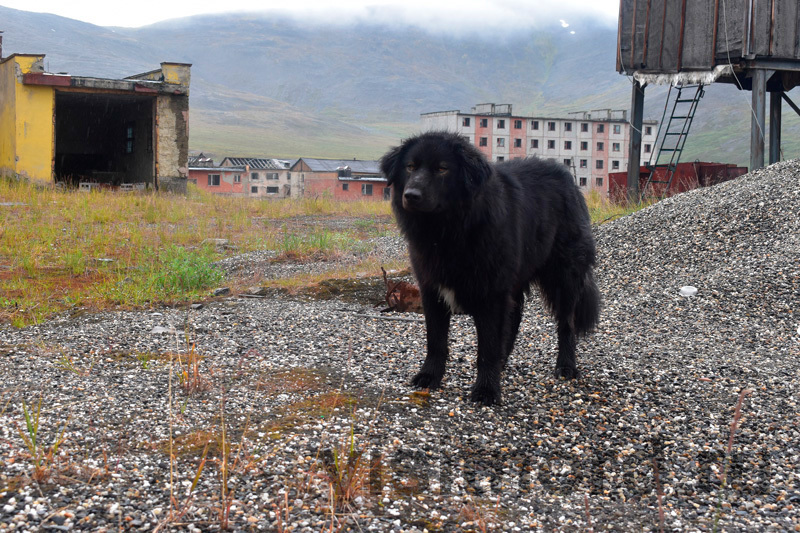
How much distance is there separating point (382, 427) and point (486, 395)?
34.6 inches

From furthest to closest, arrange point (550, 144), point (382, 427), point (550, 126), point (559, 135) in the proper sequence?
1. point (559, 135)
2. point (550, 144)
3. point (550, 126)
4. point (382, 427)

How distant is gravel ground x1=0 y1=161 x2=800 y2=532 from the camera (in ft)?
9.37

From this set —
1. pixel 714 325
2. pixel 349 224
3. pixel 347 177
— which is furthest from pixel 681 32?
pixel 347 177

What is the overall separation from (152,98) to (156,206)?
744cm

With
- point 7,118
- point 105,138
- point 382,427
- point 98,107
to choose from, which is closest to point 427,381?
point 382,427

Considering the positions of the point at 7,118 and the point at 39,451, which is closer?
the point at 39,451

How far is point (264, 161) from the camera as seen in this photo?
84.6 m

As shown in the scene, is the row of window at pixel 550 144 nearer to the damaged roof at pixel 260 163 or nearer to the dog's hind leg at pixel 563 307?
the damaged roof at pixel 260 163

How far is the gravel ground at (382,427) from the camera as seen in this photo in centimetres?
286

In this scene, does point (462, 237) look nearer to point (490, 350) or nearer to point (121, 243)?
point (490, 350)

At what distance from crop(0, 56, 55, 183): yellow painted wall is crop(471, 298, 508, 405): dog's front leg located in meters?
19.0

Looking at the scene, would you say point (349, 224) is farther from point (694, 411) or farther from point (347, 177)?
point (347, 177)

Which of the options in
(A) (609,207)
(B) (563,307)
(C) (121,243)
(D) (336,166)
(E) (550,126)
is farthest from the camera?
(E) (550,126)

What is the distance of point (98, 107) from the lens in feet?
83.8
